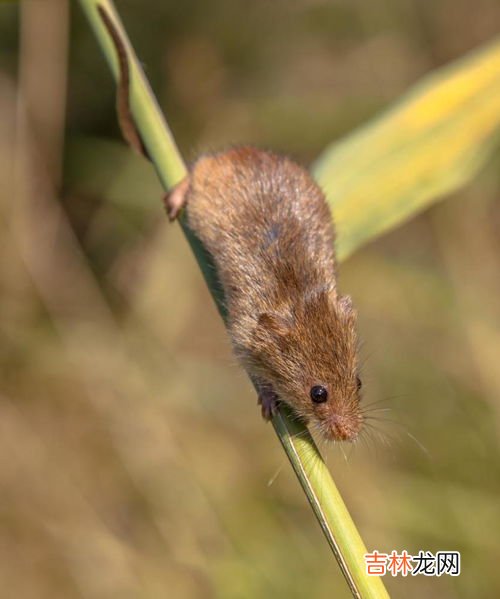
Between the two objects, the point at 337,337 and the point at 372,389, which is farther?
the point at 372,389

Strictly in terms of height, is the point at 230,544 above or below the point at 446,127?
below

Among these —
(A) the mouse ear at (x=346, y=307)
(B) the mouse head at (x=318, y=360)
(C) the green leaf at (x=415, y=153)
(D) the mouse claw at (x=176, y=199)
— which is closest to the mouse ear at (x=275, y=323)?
(B) the mouse head at (x=318, y=360)

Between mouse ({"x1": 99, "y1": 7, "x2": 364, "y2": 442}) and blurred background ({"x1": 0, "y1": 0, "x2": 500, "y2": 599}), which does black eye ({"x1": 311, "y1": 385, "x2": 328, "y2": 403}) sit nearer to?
mouse ({"x1": 99, "y1": 7, "x2": 364, "y2": 442})

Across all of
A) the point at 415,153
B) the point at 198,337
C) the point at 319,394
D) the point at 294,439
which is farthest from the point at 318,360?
the point at 198,337

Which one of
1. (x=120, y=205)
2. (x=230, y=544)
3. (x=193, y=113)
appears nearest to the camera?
(x=230, y=544)

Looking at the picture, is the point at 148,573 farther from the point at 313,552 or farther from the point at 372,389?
the point at 372,389

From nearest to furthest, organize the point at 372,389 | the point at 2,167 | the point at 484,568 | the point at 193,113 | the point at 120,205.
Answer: the point at 484,568 → the point at 372,389 → the point at 2,167 → the point at 120,205 → the point at 193,113

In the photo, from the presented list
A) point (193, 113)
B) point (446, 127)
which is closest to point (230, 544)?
point (446, 127)
